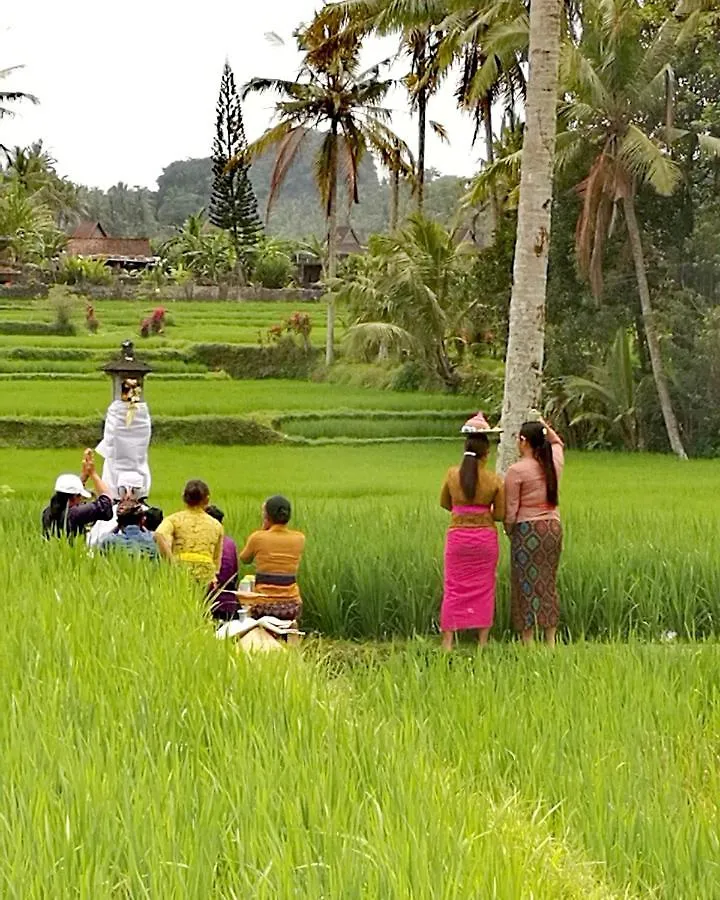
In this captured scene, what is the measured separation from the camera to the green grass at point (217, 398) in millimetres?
16594

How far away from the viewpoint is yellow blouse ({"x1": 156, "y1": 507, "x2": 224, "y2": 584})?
6305 mm

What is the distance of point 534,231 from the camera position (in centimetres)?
843

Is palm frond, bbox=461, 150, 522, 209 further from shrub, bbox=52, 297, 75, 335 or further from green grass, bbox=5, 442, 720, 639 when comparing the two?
shrub, bbox=52, 297, 75, 335

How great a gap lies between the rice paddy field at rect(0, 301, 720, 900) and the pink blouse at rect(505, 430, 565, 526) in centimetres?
70

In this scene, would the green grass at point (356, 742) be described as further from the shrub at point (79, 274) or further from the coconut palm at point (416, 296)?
the shrub at point (79, 274)

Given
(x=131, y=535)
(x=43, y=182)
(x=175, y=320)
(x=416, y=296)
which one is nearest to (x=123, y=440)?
(x=131, y=535)

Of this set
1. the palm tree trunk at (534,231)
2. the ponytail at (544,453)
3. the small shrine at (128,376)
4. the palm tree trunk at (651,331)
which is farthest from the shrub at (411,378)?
the ponytail at (544,453)

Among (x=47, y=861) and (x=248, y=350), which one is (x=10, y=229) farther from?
(x=47, y=861)

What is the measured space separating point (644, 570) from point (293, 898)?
5081 millimetres

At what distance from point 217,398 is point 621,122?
6.60 metres

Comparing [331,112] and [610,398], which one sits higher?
[331,112]

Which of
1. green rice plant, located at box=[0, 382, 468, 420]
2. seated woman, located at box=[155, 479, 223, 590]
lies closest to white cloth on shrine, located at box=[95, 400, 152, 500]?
seated woman, located at box=[155, 479, 223, 590]

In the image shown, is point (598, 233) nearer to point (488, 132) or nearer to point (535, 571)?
point (488, 132)

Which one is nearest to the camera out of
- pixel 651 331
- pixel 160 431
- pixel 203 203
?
pixel 160 431
